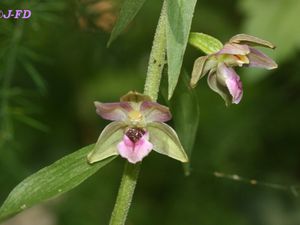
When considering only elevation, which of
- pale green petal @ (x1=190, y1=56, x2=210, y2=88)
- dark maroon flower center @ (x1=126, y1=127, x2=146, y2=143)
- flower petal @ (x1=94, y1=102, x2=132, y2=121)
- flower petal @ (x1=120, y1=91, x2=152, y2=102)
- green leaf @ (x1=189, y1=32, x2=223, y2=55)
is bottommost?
dark maroon flower center @ (x1=126, y1=127, x2=146, y2=143)

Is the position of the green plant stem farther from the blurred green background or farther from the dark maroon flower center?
the blurred green background

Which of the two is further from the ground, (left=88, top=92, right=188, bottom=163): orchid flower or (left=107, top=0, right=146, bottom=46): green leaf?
(left=107, top=0, right=146, bottom=46): green leaf

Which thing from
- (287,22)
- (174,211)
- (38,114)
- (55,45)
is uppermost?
(287,22)

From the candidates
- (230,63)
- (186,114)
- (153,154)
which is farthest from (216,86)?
(153,154)

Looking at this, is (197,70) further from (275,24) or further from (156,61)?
(275,24)

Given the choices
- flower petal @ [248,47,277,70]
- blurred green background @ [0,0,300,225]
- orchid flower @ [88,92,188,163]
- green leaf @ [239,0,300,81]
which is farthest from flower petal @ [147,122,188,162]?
blurred green background @ [0,0,300,225]

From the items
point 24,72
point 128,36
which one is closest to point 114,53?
point 128,36

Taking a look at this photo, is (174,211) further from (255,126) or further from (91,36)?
(91,36)

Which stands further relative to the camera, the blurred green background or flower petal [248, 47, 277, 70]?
the blurred green background

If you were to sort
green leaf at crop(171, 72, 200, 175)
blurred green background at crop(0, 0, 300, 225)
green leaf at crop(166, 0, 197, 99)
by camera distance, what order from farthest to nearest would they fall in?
blurred green background at crop(0, 0, 300, 225), green leaf at crop(171, 72, 200, 175), green leaf at crop(166, 0, 197, 99)
